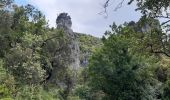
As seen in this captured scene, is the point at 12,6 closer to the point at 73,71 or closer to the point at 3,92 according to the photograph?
the point at 73,71

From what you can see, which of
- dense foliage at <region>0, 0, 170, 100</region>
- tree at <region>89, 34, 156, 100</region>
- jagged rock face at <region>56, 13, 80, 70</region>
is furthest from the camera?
jagged rock face at <region>56, 13, 80, 70</region>

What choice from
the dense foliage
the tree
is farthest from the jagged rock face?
the tree

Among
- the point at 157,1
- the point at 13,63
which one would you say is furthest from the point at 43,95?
the point at 157,1

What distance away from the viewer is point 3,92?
1417 inches

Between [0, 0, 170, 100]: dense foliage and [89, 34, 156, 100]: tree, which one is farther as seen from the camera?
[89, 34, 156, 100]: tree

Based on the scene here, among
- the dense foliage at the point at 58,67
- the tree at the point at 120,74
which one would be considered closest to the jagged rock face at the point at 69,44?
the dense foliage at the point at 58,67

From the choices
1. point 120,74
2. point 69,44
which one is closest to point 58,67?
point 69,44

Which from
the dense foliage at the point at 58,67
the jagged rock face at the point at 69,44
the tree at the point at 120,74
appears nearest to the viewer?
the dense foliage at the point at 58,67

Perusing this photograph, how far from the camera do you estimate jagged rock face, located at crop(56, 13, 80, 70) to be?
2317 inches

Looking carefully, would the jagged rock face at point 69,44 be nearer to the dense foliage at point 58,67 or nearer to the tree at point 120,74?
the dense foliage at point 58,67

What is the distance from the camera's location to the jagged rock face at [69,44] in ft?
193

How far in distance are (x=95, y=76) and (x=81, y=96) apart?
509 cm

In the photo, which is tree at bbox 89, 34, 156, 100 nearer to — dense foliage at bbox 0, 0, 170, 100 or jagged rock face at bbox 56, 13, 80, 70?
dense foliage at bbox 0, 0, 170, 100

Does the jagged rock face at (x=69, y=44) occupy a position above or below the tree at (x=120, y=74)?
above
